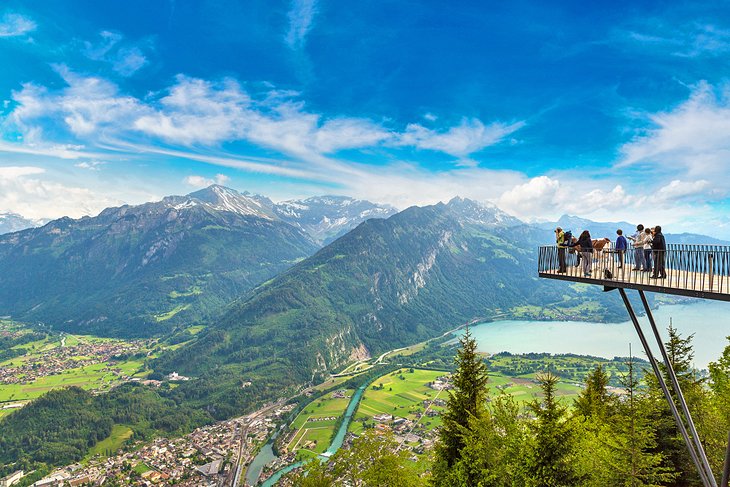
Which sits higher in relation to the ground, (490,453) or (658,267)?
(658,267)

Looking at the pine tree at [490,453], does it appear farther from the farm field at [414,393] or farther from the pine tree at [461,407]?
the farm field at [414,393]

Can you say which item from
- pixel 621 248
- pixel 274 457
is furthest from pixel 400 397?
pixel 621 248

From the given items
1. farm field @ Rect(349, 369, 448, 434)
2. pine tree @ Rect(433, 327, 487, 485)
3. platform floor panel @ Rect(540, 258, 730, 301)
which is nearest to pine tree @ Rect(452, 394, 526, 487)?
pine tree @ Rect(433, 327, 487, 485)

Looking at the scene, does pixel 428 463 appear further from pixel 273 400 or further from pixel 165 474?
pixel 273 400

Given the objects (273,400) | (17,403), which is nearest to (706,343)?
(273,400)

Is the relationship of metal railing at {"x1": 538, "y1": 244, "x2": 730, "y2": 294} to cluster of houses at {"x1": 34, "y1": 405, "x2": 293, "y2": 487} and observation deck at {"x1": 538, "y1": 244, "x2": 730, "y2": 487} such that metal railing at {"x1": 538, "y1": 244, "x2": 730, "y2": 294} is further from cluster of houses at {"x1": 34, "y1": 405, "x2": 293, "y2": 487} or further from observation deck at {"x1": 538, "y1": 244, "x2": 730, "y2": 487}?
cluster of houses at {"x1": 34, "y1": 405, "x2": 293, "y2": 487}

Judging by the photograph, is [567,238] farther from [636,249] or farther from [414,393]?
[414,393]

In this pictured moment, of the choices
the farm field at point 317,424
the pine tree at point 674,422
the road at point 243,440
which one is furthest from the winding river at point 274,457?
the pine tree at point 674,422

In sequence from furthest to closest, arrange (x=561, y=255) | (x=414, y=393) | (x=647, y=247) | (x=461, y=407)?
(x=414, y=393) → (x=461, y=407) → (x=561, y=255) → (x=647, y=247)
